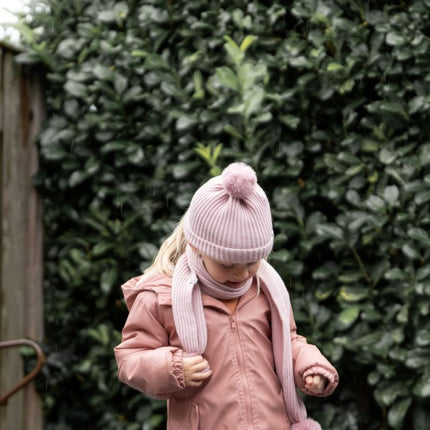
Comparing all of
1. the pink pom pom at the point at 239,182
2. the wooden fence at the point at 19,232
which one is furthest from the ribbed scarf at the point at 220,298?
the wooden fence at the point at 19,232

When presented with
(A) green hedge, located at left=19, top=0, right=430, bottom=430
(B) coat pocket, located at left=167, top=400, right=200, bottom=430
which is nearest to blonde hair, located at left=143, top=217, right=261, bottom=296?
(B) coat pocket, located at left=167, top=400, right=200, bottom=430

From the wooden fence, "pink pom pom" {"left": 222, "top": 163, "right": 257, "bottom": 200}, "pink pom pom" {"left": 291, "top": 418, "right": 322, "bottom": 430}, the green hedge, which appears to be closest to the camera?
"pink pom pom" {"left": 222, "top": 163, "right": 257, "bottom": 200}

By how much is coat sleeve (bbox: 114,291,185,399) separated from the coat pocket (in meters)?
0.05

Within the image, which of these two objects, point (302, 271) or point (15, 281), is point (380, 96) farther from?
point (15, 281)

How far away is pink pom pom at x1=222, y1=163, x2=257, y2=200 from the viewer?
74.3 inches

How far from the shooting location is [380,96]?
333 centimetres

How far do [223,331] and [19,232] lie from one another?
224 centimetres

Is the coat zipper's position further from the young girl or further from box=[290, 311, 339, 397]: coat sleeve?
box=[290, 311, 339, 397]: coat sleeve

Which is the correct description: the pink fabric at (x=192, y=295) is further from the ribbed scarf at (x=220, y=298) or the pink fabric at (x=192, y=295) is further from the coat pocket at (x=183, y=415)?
the coat pocket at (x=183, y=415)

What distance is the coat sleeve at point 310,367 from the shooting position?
2.01 meters

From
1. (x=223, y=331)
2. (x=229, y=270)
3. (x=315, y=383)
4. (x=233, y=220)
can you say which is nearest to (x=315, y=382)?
(x=315, y=383)

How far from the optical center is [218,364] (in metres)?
2.02

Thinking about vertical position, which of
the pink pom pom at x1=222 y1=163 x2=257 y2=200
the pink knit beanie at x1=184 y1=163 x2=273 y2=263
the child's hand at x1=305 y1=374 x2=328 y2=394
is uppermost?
the pink pom pom at x1=222 y1=163 x2=257 y2=200

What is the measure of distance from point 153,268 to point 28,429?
2.19 m
